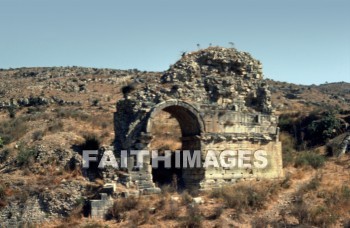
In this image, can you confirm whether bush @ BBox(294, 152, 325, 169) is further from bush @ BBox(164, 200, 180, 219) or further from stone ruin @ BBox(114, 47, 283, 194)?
bush @ BBox(164, 200, 180, 219)

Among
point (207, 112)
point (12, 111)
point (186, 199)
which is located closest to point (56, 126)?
point (12, 111)

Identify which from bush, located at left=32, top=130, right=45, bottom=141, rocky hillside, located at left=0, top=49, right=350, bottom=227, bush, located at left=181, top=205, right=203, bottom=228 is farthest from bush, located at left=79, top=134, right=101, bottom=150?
bush, located at left=181, top=205, right=203, bottom=228

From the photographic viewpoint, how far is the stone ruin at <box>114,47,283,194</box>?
61.4ft

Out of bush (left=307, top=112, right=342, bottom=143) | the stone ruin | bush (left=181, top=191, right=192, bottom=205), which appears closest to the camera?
bush (left=181, top=191, right=192, bottom=205)

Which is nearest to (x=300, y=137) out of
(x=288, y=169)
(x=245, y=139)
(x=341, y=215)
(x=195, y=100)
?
(x=288, y=169)

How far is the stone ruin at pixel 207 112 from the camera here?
18703 millimetres

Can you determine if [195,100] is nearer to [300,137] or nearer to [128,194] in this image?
[128,194]

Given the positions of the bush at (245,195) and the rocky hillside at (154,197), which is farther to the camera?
the bush at (245,195)

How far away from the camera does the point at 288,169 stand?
74.5ft

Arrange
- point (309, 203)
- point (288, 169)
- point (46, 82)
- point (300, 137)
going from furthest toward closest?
point (46, 82) → point (300, 137) → point (288, 169) → point (309, 203)

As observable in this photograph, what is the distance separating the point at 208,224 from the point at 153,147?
28.2 ft

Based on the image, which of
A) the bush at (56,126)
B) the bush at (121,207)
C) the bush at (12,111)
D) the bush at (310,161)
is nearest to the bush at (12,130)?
the bush at (56,126)

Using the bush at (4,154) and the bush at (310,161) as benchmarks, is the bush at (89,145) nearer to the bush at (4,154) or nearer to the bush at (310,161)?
the bush at (4,154)

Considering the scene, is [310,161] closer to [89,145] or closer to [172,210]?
[172,210]
